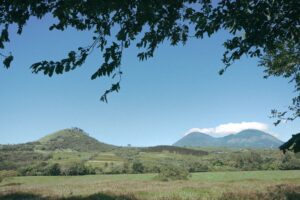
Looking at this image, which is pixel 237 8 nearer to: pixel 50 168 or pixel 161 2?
pixel 161 2

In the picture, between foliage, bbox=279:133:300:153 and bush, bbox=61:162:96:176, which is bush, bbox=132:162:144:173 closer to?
bush, bbox=61:162:96:176

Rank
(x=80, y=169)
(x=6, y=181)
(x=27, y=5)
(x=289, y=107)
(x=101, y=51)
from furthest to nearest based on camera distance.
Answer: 1. (x=80, y=169)
2. (x=6, y=181)
3. (x=289, y=107)
4. (x=101, y=51)
5. (x=27, y=5)

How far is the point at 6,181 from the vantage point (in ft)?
235

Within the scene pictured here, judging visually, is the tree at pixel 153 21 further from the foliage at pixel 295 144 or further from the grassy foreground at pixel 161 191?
the grassy foreground at pixel 161 191

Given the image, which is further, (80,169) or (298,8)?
(80,169)

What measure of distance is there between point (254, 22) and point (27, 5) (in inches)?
198

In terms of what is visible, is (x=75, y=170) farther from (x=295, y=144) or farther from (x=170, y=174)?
(x=295, y=144)

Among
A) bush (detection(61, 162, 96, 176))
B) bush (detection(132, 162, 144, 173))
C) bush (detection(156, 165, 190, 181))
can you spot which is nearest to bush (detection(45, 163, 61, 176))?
bush (detection(61, 162, 96, 176))

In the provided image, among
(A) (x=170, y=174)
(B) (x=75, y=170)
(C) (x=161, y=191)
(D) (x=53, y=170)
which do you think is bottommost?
(C) (x=161, y=191)

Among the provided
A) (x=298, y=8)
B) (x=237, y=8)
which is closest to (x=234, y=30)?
(x=237, y=8)

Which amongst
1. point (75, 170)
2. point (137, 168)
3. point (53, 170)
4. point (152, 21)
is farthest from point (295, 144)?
point (137, 168)

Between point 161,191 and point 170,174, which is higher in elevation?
point 170,174

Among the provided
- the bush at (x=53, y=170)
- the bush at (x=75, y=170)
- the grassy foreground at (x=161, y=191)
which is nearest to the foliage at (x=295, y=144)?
the grassy foreground at (x=161, y=191)

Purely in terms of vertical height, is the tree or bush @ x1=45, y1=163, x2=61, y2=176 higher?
the tree
